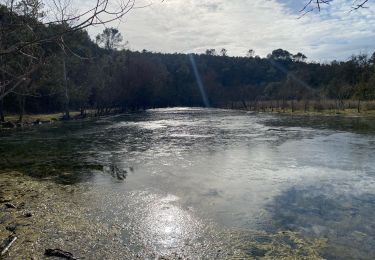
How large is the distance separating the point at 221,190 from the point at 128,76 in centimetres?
6596

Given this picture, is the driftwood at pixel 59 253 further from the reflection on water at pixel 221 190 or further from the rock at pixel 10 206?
the rock at pixel 10 206

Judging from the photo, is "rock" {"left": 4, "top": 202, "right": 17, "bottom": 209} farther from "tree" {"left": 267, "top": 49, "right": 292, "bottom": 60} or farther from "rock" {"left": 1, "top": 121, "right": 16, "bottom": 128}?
"tree" {"left": 267, "top": 49, "right": 292, "bottom": 60}

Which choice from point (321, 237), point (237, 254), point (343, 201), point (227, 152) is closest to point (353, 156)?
point (227, 152)

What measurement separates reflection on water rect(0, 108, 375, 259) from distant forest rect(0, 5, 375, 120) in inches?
147

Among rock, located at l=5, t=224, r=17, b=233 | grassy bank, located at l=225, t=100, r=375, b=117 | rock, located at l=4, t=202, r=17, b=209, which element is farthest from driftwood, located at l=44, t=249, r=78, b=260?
grassy bank, located at l=225, t=100, r=375, b=117

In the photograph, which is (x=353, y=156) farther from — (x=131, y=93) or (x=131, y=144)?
(x=131, y=93)

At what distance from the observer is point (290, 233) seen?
7.89 metres

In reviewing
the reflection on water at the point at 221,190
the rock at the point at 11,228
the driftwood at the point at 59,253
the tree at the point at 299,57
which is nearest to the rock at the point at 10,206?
the rock at the point at 11,228

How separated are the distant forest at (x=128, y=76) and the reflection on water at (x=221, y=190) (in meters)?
3.72

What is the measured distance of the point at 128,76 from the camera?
246 ft

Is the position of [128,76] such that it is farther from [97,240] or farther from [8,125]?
[97,240]

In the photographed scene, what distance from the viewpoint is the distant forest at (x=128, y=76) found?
567cm

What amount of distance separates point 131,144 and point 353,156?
12321 mm

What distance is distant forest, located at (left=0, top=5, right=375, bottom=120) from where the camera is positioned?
567 centimetres
